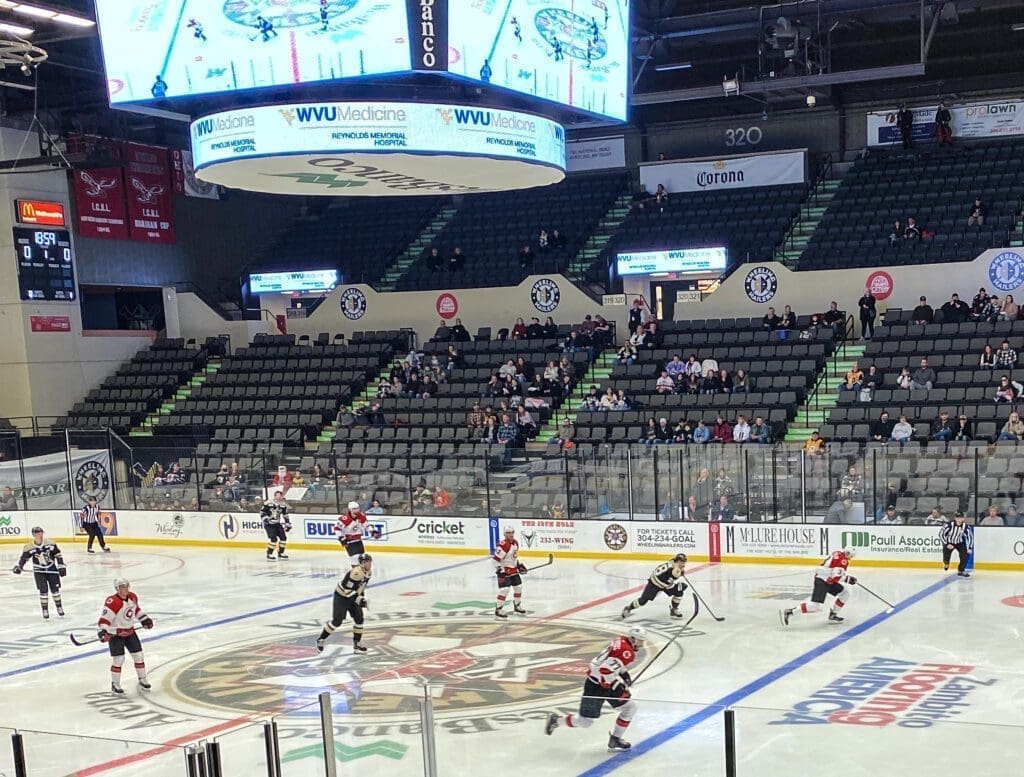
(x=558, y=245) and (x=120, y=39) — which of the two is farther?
(x=558, y=245)

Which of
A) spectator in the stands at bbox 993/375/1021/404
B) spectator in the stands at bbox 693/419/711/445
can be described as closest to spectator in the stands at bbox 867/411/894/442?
spectator in the stands at bbox 993/375/1021/404

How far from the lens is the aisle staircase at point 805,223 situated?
32562 millimetres

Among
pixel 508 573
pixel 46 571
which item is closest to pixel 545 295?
pixel 508 573

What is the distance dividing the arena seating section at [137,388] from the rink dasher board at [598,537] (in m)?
6.20

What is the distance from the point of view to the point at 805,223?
3409 centimetres

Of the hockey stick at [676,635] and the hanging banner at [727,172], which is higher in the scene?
the hanging banner at [727,172]

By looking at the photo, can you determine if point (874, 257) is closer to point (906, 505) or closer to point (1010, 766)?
point (906, 505)

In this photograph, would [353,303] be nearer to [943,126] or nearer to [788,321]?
[788,321]

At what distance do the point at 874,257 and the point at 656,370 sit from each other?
6754mm

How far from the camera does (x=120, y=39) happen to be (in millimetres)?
17656

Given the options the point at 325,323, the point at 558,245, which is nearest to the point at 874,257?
the point at 558,245

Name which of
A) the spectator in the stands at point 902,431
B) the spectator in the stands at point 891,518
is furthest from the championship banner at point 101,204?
the spectator in the stands at point 891,518

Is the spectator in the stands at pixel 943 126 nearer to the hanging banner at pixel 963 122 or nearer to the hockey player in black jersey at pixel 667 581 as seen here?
the hanging banner at pixel 963 122

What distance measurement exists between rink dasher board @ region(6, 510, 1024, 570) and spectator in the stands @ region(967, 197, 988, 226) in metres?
12.7
